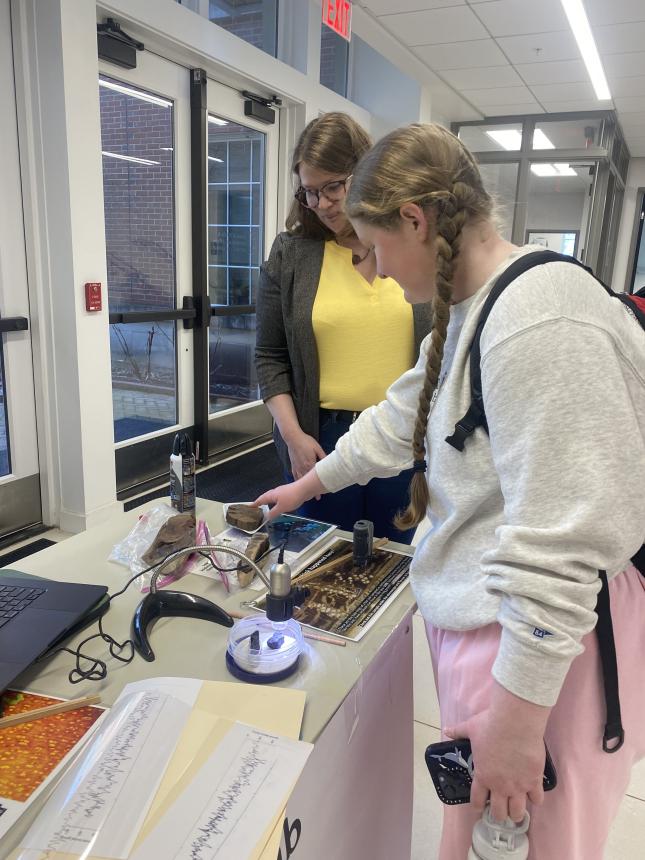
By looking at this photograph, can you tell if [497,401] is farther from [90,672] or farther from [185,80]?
[185,80]

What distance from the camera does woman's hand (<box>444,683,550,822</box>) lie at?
0.65 metres

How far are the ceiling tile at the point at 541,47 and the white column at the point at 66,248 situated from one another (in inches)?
109

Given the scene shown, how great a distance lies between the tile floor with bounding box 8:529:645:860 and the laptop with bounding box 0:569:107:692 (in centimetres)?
98

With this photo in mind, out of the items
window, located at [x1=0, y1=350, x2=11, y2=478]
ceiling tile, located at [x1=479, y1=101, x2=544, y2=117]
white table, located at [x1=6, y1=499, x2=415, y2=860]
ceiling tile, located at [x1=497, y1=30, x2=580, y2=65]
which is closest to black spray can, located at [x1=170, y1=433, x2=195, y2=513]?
white table, located at [x1=6, y1=499, x2=415, y2=860]

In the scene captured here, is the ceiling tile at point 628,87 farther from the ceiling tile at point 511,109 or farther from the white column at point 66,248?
the white column at point 66,248

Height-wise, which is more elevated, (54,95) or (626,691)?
(54,95)

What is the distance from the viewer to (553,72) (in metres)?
4.66

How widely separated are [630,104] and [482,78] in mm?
1484

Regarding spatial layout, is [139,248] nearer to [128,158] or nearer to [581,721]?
[128,158]

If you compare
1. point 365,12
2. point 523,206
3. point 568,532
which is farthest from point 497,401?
point 523,206

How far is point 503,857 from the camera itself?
28.8 inches

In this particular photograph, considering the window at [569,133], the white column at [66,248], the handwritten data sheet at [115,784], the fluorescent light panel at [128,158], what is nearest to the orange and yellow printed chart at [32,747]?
the handwritten data sheet at [115,784]

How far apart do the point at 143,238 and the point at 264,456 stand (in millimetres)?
1540

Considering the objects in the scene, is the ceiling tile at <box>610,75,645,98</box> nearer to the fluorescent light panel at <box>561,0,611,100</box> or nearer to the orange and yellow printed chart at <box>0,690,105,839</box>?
the fluorescent light panel at <box>561,0,611,100</box>
